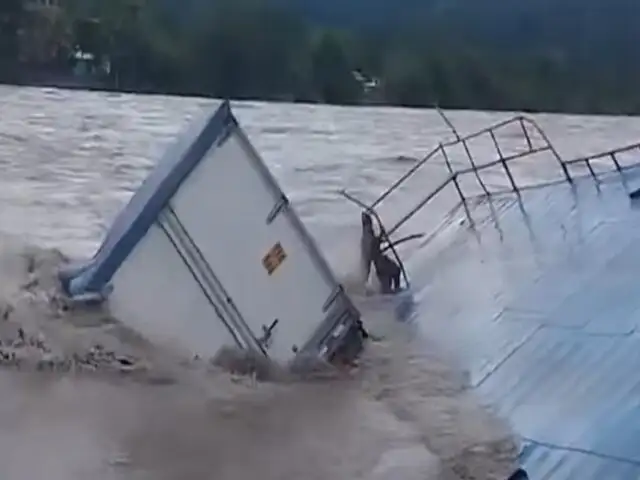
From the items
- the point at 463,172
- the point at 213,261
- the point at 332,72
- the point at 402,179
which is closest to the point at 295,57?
the point at 332,72

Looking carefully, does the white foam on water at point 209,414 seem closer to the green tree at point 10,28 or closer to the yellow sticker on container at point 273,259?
the yellow sticker on container at point 273,259

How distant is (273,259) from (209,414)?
62 cm

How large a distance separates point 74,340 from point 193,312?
0.53m

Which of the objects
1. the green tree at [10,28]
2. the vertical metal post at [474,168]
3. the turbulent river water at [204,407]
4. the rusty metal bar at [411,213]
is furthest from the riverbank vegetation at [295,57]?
the turbulent river water at [204,407]

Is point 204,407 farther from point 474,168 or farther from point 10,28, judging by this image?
point 10,28

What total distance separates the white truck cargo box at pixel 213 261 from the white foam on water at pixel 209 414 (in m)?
0.11

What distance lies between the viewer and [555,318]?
14.6ft

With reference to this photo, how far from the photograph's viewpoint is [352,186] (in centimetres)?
797

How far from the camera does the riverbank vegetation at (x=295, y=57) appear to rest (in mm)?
10586

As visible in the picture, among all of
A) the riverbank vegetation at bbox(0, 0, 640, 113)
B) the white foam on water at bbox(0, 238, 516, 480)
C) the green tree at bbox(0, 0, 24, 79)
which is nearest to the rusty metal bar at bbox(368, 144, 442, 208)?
the white foam on water at bbox(0, 238, 516, 480)

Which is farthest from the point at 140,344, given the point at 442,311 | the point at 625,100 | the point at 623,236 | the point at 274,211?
the point at 625,100

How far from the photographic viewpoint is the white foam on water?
392 cm

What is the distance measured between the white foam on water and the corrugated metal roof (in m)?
0.13

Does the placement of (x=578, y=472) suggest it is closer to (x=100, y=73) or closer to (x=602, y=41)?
(x=602, y=41)
